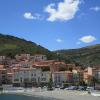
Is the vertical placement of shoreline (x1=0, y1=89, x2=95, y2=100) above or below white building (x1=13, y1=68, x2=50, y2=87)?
below

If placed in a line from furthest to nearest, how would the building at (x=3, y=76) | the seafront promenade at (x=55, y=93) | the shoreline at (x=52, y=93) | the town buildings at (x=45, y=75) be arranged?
the building at (x=3, y=76), the town buildings at (x=45, y=75), the shoreline at (x=52, y=93), the seafront promenade at (x=55, y=93)

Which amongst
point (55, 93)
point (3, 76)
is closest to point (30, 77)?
point (3, 76)

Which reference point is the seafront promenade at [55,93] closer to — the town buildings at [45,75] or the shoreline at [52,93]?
the shoreline at [52,93]

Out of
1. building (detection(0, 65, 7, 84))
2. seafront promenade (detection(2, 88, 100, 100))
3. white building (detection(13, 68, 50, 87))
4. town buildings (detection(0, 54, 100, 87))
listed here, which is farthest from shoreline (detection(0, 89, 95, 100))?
building (detection(0, 65, 7, 84))

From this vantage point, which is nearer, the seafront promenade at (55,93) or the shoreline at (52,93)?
the seafront promenade at (55,93)

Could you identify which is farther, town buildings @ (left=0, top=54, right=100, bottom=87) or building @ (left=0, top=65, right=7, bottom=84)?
building @ (left=0, top=65, right=7, bottom=84)

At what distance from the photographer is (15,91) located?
343 feet

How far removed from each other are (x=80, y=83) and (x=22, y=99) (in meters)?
39.6

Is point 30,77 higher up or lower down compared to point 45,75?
lower down

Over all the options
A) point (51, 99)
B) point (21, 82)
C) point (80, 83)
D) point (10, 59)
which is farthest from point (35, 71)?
point (51, 99)

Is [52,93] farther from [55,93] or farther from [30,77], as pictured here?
[30,77]

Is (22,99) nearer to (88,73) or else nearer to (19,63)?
(88,73)

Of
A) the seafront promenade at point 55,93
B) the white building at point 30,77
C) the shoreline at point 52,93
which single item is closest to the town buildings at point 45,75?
the white building at point 30,77

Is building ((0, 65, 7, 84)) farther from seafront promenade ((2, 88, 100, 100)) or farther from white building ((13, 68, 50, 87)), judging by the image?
seafront promenade ((2, 88, 100, 100))
